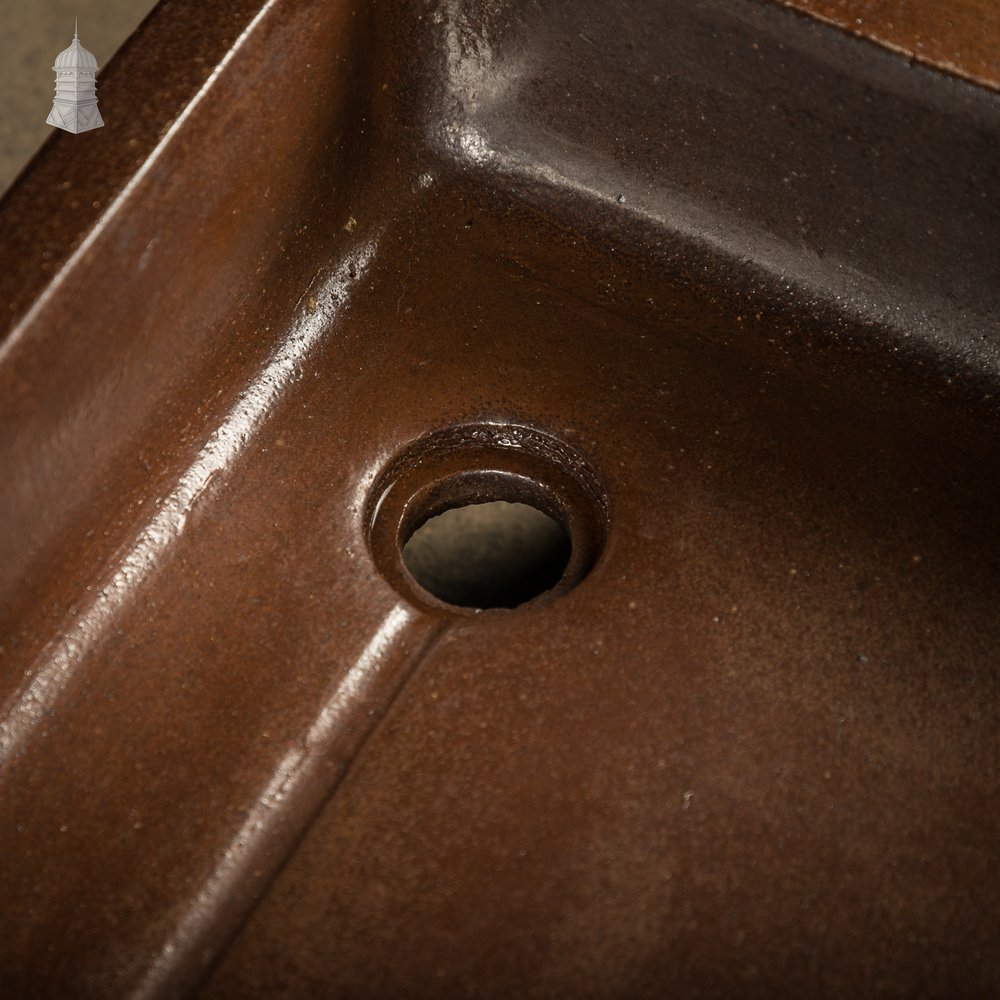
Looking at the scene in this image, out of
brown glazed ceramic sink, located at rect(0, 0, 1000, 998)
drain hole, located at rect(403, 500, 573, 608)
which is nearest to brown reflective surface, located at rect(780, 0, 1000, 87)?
brown glazed ceramic sink, located at rect(0, 0, 1000, 998)

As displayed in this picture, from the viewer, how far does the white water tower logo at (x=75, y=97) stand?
750mm

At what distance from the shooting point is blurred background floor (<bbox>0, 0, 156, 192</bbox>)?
4.94ft

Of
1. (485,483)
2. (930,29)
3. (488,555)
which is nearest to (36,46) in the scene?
(488,555)

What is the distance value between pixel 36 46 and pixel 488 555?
902 mm

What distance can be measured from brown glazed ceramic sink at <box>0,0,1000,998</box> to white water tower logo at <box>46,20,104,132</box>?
14 millimetres

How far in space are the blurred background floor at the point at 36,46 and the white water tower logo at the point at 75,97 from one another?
0.77 metres

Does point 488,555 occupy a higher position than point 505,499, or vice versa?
point 505,499

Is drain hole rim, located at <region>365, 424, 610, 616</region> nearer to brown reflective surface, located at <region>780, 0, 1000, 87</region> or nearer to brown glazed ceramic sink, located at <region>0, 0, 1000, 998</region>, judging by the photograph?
brown glazed ceramic sink, located at <region>0, 0, 1000, 998</region>

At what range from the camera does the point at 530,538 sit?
1.46m

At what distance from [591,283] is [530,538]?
521 millimetres

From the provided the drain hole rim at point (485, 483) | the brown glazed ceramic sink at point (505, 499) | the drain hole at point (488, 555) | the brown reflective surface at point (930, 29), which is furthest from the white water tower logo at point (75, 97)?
the drain hole at point (488, 555)

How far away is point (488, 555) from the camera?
144 cm

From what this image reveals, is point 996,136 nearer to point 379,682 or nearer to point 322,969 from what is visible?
point 379,682

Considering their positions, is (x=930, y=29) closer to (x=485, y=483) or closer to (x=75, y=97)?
(x=485, y=483)
